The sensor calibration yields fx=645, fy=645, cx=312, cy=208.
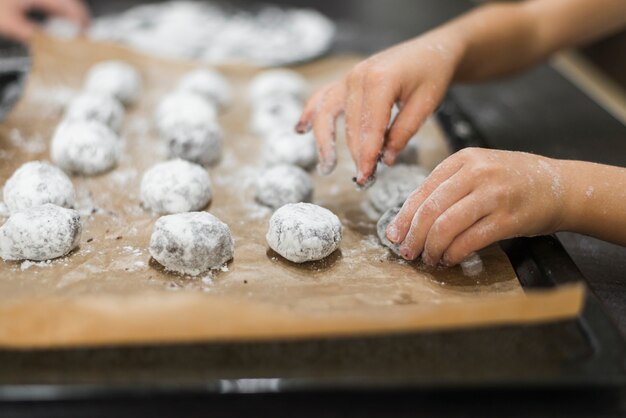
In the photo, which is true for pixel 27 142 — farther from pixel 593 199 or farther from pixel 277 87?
pixel 593 199

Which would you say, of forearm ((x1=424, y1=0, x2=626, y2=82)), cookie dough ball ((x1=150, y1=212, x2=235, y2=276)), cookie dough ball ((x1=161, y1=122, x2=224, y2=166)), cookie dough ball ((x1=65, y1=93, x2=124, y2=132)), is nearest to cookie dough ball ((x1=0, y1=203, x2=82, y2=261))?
cookie dough ball ((x1=150, y1=212, x2=235, y2=276))

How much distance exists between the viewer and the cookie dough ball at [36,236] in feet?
3.47

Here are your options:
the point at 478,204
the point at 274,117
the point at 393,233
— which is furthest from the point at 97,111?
the point at 478,204

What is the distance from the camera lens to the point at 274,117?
5.29ft

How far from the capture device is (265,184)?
1300 millimetres

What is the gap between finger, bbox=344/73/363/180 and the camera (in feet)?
3.74

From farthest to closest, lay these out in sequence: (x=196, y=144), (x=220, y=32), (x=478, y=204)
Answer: (x=220, y=32) → (x=196, y=144) → (x=478, y=204)

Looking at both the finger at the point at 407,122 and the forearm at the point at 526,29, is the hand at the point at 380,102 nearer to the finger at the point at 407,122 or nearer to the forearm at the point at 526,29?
the finger at the point at 407,122

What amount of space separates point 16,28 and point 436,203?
1.50m

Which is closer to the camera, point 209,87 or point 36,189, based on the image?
point 36,189

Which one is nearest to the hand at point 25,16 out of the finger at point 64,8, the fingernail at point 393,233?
the finger at point 64,8

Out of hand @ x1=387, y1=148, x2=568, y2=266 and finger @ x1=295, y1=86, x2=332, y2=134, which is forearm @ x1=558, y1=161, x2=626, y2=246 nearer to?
hand @ x1=387, y1=148, x2=568, y2=266

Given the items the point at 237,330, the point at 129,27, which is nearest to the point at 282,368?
the point at 237,330

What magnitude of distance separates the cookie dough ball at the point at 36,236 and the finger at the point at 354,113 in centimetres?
50
